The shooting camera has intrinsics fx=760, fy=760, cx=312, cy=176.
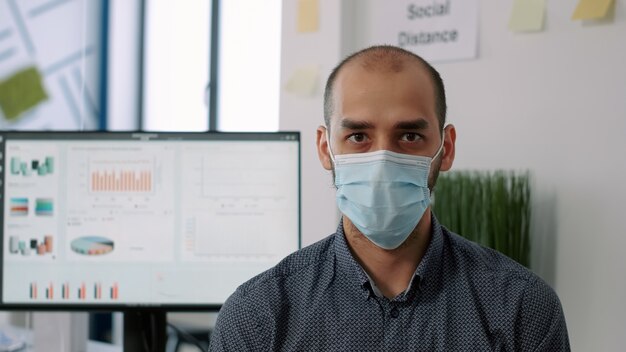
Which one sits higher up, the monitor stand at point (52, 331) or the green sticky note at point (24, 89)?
the green sticky note at point (24, 89)

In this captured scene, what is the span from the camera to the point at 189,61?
11.7 ft

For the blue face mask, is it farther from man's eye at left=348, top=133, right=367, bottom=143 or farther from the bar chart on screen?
the bar chart on screen

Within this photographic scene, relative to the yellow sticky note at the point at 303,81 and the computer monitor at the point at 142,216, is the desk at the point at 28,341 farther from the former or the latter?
the yellow sticky note at the point at 303,81

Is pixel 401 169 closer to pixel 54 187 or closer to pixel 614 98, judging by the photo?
pixel 614 98

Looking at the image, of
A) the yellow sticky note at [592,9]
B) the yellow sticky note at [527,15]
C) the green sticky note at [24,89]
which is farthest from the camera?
the green sticky note at [24,89]

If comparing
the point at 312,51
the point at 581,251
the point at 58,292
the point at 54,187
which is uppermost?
the point at 312,51

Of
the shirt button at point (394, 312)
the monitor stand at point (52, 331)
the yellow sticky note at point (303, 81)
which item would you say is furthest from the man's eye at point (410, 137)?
the monitor stand at point (52, 331)

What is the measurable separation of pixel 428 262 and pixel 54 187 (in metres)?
0.88

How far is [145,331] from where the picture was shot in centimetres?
168

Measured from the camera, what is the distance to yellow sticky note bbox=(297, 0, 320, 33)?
2066mm

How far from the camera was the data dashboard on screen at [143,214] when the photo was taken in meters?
1.63

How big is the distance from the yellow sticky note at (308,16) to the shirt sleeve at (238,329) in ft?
3.39

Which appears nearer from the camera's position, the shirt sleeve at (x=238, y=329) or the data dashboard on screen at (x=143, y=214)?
the shirt sleeve at (x=238, y=329)

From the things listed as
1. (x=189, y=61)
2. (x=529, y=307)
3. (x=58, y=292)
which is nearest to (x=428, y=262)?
(x=529, y=307)
